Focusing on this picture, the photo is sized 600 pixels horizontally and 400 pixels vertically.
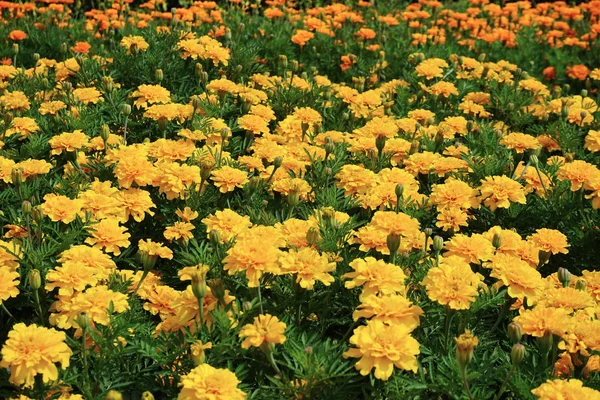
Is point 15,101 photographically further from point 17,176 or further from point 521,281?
point 521,281

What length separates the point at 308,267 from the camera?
74.2 inches

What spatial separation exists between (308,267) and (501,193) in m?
1.02

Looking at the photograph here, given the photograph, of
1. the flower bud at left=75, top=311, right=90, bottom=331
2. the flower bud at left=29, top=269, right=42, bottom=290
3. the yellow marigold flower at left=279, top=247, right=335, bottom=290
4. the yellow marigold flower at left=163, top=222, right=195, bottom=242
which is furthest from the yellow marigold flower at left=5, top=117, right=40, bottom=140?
the yellow marigold flower at left=279, top=247, right=335, bottom=290

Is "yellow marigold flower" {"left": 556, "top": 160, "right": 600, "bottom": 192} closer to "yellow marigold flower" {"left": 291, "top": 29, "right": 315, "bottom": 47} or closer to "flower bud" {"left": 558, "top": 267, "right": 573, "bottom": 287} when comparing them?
"flower bud" {"left": 558, "top": 267, "right": 573, "bottom": 287}

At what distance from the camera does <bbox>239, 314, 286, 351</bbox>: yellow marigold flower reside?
1669 mm

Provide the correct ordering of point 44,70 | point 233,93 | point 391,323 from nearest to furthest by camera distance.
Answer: point 391,323 → point 233,93 → point 44,70

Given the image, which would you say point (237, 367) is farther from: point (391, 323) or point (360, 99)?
point (360, 99)

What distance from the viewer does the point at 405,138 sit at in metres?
3.33

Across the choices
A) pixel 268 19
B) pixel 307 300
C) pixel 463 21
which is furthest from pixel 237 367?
pixel 463 21

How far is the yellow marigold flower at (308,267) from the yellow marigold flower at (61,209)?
755 mm

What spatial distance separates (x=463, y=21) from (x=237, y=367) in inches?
188

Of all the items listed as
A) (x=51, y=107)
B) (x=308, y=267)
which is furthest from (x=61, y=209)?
(x=51, y=107)

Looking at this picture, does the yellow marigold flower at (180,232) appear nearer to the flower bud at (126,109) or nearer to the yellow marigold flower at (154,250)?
the yellow marigold flower at (154,250)

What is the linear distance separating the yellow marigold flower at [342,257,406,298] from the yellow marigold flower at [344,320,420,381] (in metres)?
0.17
